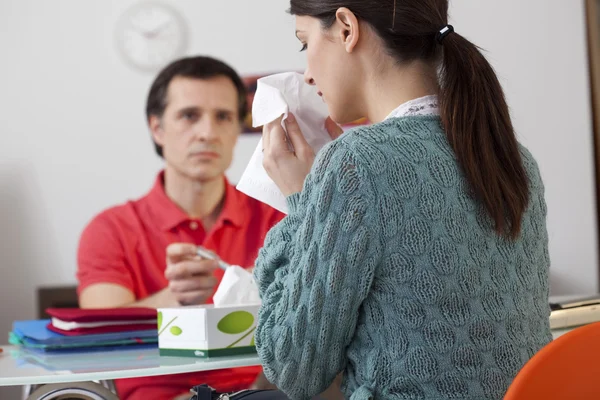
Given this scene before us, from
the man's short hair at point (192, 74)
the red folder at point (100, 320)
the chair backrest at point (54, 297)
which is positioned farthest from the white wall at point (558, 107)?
the red folder at point (100, 320)

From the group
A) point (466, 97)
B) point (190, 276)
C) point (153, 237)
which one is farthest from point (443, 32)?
point (153, 237)

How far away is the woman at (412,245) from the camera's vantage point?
3.15 ft

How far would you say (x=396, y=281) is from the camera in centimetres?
96

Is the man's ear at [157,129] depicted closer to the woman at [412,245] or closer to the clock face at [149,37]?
the clock face at [149,37]

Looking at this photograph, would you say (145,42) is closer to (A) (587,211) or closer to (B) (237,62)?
(B) (237,62)

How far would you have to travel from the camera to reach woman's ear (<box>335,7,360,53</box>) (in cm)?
107

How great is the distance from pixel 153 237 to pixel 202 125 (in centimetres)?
40

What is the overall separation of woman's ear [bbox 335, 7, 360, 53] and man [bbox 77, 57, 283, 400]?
1.17m

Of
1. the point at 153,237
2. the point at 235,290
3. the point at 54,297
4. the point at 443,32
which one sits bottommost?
the point at 54,297

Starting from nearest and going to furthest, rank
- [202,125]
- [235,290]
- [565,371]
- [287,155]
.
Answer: [565,371] → [287,155] → [235,290] → [202,125]

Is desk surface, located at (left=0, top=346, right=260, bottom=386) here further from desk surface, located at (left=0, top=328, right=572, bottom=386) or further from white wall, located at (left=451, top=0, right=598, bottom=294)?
white wall, located at (left=451, top=0, right=598, bottom=294)

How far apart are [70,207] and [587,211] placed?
7.55ft

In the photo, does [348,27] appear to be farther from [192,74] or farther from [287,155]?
[192,74]

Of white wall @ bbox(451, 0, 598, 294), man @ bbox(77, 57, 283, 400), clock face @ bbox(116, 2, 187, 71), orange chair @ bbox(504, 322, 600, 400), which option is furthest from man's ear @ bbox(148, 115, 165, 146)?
orange chair @ bbox(504, 322, 600, 400)
